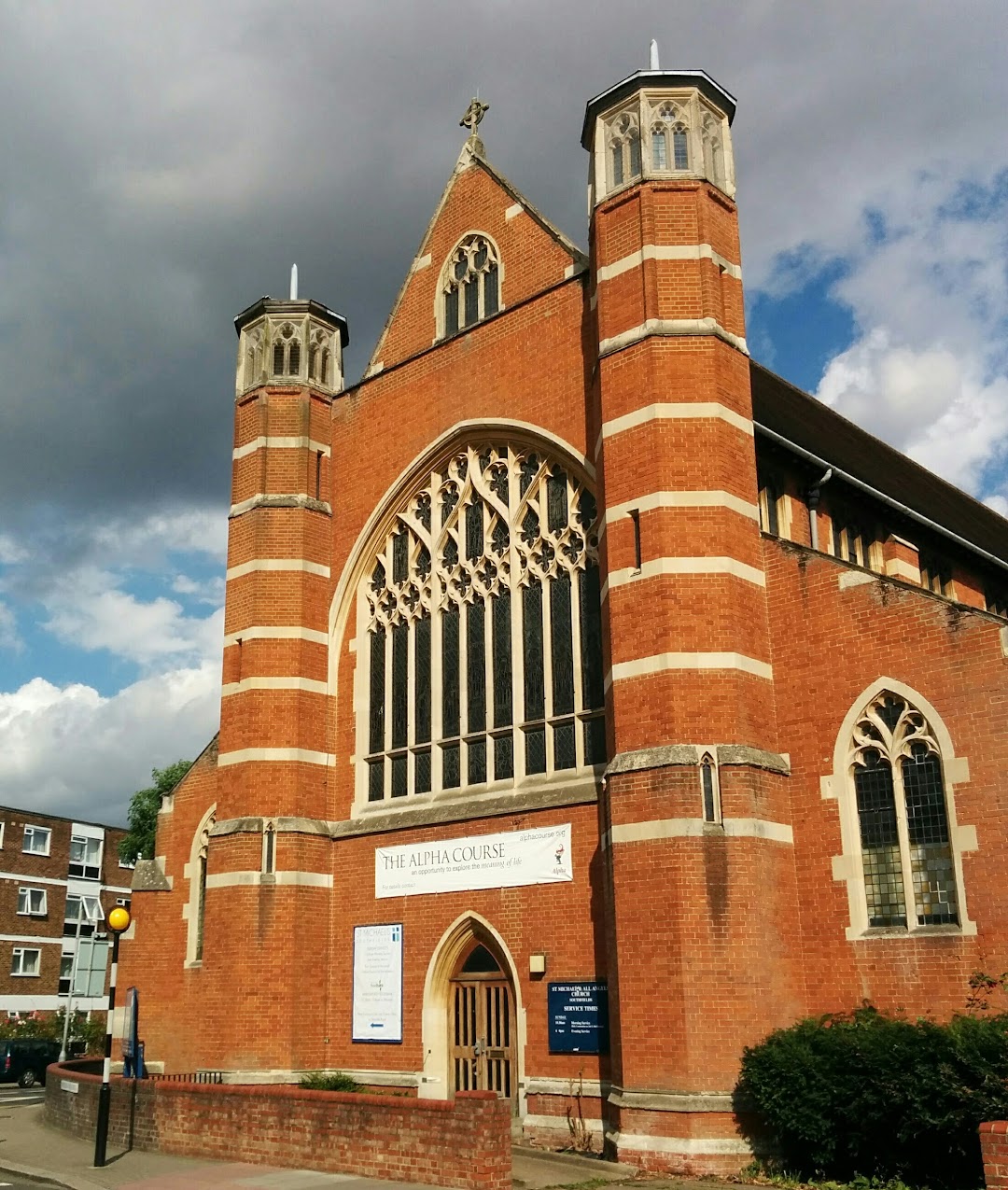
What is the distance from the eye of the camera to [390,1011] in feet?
58.3

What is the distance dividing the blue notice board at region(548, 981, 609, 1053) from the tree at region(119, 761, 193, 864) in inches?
1341

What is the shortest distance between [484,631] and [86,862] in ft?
129

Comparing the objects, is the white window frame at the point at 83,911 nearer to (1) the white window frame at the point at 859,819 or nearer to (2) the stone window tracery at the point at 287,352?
(2) the stone window tracery at the point at 287,352

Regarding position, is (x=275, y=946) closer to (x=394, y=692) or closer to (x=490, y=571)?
(x=394, y=692)

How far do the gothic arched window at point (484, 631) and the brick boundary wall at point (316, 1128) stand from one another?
17.2 feet

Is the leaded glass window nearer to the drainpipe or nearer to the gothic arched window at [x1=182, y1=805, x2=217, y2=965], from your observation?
the drainpipe

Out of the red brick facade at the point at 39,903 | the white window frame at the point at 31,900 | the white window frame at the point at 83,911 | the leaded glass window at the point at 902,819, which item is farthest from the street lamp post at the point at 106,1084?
the white window frame at the point at 83,911

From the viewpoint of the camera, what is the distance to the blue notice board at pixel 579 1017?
15141 millimetres

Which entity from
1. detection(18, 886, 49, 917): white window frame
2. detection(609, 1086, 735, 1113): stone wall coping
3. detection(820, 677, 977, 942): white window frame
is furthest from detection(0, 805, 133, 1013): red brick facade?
detection(820, 677, 977, 942): white window frame

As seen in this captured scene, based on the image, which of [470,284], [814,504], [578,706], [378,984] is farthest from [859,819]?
[470,284]

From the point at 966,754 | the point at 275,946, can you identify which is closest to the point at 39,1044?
the point at 275,946

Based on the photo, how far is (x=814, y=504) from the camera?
1845cm

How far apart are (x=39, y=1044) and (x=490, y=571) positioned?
84.9ft

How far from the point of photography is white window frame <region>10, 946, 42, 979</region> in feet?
153
